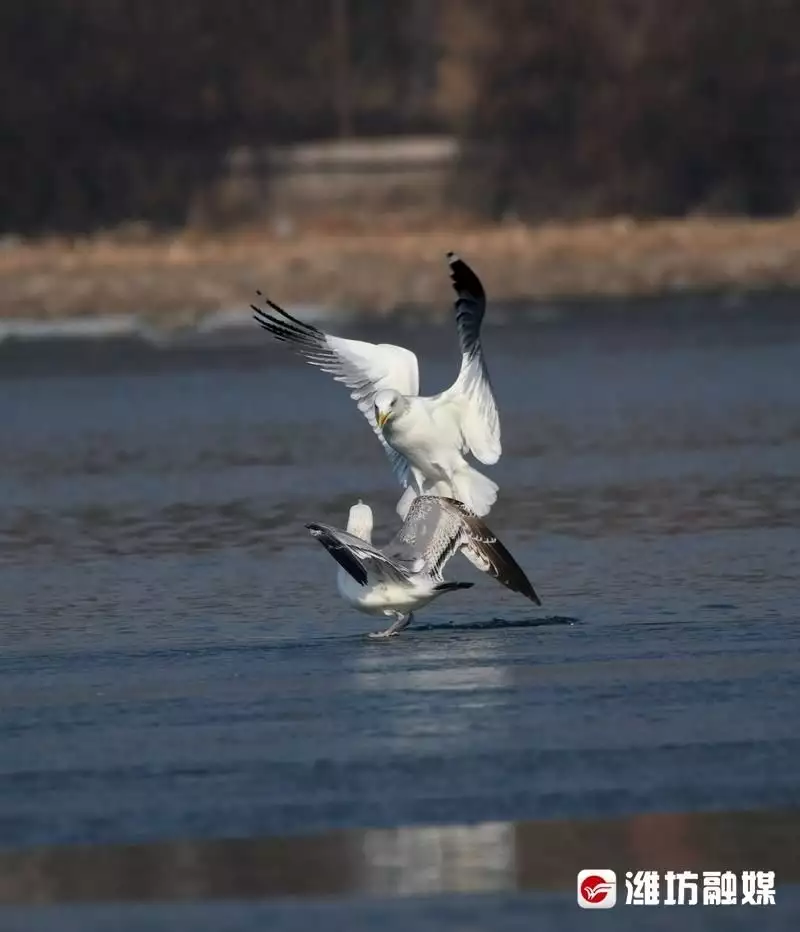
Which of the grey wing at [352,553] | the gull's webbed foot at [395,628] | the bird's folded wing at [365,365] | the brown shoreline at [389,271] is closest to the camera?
the grey wing at [352,553]

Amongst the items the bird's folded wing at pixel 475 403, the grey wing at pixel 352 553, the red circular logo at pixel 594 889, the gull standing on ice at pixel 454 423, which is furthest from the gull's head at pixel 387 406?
the red circular logo at pixel 594 889

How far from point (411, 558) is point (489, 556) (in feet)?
1.22

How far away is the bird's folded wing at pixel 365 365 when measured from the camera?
1073 cm

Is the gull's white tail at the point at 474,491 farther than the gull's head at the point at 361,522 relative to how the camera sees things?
Yes

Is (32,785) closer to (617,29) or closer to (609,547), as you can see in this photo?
(609,547)

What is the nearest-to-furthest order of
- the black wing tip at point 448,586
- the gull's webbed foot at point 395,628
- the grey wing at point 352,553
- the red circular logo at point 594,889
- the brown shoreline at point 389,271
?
the red circular logo at point 594,889 → the grey wing at point 352,553 → the black wing tip at point 448,586 → the gull's webbed foot at point 395,628 → the brown shoreline at point 389,271

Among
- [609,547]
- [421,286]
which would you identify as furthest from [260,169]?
[609,547]

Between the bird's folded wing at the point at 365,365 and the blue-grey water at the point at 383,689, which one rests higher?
the bird's folded wing at the point at 365,365

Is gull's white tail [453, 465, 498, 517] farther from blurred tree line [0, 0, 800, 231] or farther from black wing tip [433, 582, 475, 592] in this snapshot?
blurred tree line [0, 0, 800, 231]

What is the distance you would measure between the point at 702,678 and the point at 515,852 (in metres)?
2.15

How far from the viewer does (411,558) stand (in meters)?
9.74

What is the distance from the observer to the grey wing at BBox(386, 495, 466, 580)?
975 centimetres

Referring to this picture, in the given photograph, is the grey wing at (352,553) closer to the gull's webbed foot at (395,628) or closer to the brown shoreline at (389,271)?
the gull's webbed foot at (395,628)

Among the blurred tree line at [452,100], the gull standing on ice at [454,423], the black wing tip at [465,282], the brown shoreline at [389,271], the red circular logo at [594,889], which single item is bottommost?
the red circular logo at [594,889]
